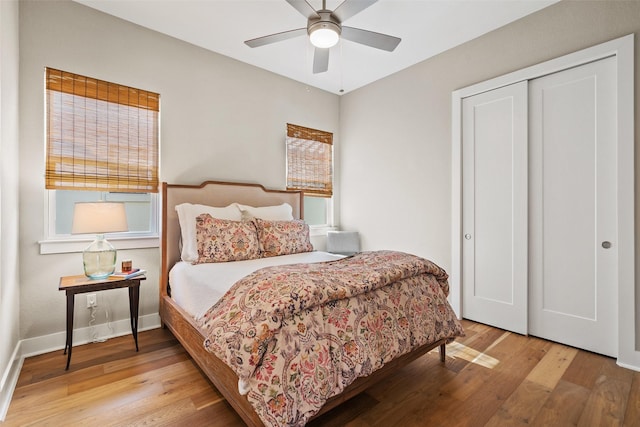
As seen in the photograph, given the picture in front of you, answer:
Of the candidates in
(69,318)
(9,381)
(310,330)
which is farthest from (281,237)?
(9,381)

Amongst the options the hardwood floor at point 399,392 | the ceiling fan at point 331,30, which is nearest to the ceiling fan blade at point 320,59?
the ceiling fan at point 331,30

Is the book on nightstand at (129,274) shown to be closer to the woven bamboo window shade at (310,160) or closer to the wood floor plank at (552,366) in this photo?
the woven bamboo window shade at (310,160)

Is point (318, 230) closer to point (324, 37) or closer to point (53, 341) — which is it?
point (324, 37)

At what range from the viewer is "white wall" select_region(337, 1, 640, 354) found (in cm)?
245

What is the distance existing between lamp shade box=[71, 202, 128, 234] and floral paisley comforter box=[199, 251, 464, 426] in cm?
112

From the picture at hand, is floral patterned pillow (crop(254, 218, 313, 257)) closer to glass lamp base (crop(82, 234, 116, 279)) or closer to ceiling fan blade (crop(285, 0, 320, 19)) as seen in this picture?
glass lamp base (crop(82, 234, 116, 279))

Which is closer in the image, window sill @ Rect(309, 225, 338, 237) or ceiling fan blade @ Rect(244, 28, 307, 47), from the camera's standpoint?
ceiling fan blade @ Rect(244, 28, 307, 47)

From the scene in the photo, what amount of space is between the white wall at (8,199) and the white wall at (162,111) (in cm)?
14

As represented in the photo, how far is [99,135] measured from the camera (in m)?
2.67

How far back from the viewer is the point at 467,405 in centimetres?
179

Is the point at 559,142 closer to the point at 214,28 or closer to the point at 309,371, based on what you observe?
the point at 309,371

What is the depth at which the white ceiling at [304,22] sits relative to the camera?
101 inches

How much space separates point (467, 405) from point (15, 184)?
3.39m

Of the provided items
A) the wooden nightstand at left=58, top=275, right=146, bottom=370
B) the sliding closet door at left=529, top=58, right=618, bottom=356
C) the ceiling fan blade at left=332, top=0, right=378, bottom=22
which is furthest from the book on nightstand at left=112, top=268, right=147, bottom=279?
the sliding closet door at left=529, top=58, right=618, bottom=356
